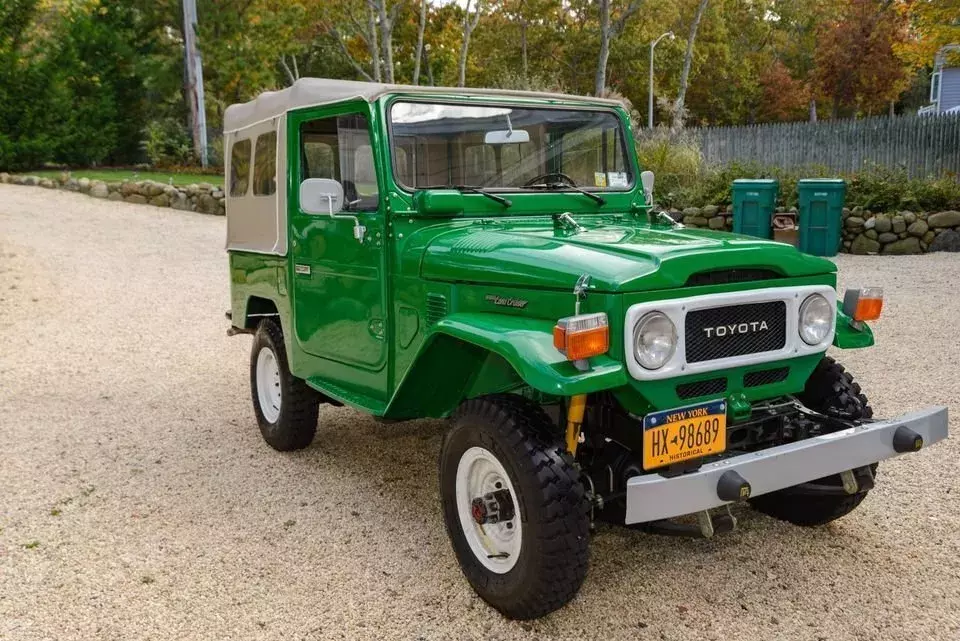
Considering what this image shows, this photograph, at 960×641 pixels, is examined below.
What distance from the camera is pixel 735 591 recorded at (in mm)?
3395

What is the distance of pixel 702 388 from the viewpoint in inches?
124

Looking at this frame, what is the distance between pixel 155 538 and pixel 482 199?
2.30 metres

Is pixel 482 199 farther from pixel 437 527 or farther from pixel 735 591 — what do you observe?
pixel 735 591

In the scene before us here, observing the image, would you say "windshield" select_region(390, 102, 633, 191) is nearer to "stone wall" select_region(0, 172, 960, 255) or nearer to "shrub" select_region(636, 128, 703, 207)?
"stone wall" select_region(0, 172, 960, 255)

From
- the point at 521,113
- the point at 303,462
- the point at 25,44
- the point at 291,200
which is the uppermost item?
the point at 25,44

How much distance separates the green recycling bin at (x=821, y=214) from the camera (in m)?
12.2

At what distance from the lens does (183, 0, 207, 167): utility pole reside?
22.7 m

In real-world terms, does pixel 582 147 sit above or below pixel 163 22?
below

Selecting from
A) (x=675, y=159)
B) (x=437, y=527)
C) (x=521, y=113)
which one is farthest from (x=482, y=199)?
(x=675, y=159)

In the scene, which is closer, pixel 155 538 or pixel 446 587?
pixel 446 587

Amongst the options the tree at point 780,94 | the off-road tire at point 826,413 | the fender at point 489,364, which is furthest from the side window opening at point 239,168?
the tree at point 780,94

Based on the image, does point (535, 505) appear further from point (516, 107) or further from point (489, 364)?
point (516, 107)

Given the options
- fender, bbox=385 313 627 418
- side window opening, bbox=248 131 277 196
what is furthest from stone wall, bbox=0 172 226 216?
fender, bbox=385 313 627 418

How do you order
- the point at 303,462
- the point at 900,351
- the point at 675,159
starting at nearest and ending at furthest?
the point at 303,462
the point at 900,351
the point at 675,159
